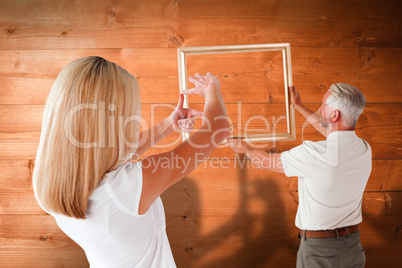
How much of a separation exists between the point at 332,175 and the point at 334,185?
4 cm

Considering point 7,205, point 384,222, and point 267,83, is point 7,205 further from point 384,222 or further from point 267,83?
point 384,222

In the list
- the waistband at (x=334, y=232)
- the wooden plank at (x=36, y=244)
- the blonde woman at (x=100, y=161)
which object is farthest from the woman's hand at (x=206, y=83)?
the wooden plank at (x=36, y=244)

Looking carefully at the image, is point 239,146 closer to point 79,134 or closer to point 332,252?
point 332,252

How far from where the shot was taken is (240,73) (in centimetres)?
139

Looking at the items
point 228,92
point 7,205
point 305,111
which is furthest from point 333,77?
point 7,205

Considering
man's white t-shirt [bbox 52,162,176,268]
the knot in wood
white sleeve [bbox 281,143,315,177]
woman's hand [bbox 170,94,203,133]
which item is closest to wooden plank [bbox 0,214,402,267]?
white sleeve [bbox 281,143,315,177]

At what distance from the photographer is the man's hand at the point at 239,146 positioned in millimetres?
1286

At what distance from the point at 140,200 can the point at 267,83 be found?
0.92 m

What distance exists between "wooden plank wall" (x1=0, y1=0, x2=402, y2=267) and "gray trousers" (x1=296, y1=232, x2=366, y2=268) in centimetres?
31

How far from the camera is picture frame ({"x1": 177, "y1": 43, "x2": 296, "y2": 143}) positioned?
4.43ft

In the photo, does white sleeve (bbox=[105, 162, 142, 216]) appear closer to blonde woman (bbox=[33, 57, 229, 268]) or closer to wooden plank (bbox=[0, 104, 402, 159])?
blonde woman (bbox=[33, 57, 229, 268])

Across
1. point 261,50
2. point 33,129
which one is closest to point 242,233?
point 261,50

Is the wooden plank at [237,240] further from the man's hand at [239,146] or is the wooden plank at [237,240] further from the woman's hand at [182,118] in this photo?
the woman's hand at [182,118]

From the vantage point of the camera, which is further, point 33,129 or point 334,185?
point 33,129
